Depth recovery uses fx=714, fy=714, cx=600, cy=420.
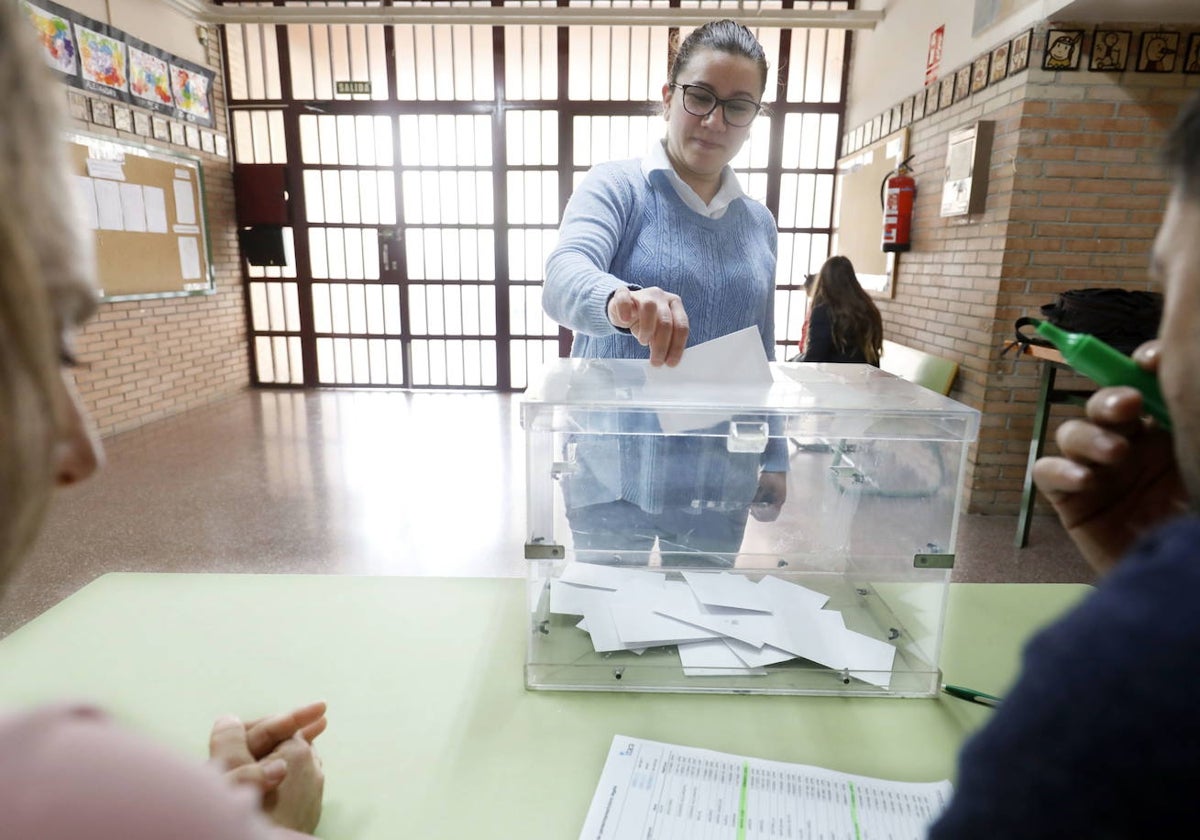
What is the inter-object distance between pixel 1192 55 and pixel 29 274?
4481mm

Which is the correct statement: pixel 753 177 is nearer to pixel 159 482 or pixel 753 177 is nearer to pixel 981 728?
pixel 159 482

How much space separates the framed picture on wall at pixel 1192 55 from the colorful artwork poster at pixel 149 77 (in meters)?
6.29

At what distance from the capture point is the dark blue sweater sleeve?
0.98 feet

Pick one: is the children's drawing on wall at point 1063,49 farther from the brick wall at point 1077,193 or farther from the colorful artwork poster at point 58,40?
the colorful artwork poster at point 58,40

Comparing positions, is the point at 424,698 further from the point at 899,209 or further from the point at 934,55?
the point at 934,55

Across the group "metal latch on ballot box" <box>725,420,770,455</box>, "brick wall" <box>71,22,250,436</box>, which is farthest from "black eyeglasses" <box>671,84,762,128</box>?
"brick wall" <box>71,22,250,436</box>

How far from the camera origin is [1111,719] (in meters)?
0.31

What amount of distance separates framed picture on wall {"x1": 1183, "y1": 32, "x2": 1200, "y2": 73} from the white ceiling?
0.08 metres

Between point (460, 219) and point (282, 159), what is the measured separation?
1.70 meters

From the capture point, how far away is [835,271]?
3873mm

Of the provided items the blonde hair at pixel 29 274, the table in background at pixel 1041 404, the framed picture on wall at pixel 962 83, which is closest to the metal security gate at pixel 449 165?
the framed picture on wall at pixel 962 83

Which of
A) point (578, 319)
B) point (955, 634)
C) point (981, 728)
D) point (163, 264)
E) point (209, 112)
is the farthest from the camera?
point (209, 112)

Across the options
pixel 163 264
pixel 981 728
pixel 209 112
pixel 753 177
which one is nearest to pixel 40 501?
pixel 981 728

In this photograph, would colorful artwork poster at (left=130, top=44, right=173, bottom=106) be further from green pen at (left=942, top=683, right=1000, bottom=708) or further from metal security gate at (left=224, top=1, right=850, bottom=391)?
green pen at (left=942, top=683, right=1000, bottom=708)
